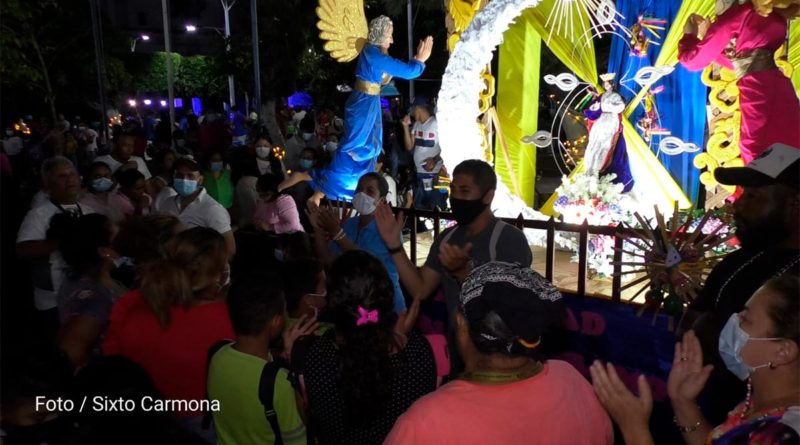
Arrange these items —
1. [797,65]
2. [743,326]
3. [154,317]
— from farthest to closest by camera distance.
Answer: [797,65] < [154,317] < [743,326]

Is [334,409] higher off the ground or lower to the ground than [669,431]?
higher

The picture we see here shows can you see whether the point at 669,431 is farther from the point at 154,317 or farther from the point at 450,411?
the point at 154,317

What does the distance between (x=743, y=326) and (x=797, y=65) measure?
5.90 m

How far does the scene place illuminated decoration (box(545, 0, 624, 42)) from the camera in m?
7.61

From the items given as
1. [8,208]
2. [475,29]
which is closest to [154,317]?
[8,208]

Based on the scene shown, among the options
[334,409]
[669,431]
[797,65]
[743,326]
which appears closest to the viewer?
[743,326]

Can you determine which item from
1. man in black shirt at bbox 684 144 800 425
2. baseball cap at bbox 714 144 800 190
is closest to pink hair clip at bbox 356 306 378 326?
man in black shirt at bbox 684 144 800 425

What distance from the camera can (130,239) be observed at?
3.15m

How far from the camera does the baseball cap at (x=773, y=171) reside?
2273 millimetres

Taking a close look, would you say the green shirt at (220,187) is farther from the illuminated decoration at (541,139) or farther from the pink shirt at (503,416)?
the pink shirt at (503,416)

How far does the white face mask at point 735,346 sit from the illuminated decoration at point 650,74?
5.85 metres

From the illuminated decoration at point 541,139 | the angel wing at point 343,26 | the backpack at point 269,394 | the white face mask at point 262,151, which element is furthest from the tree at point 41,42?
the backpack at point 269,394

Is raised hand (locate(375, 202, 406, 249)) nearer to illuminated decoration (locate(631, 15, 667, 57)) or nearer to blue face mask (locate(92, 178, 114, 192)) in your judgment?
blue face mask (locate(92, 178, 114, 192))

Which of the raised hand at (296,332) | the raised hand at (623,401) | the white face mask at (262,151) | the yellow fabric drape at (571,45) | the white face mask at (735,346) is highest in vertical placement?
the yellow fabric drape at (571,45)
